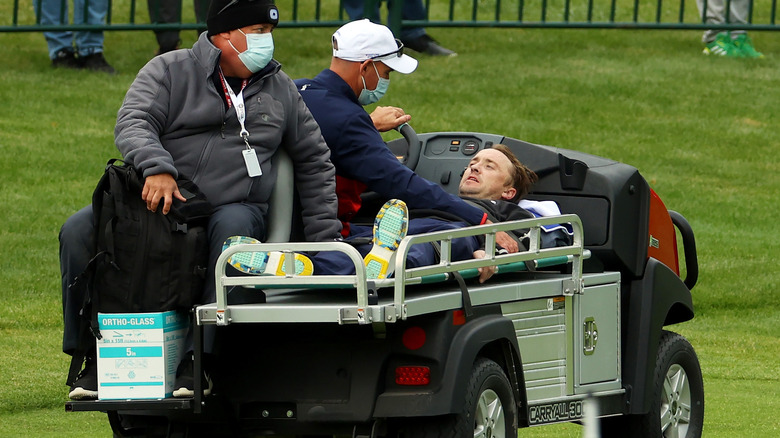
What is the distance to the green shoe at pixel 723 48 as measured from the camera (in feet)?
65.3

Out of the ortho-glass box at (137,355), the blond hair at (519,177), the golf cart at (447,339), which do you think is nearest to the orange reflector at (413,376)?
the golf cart at (447,339)

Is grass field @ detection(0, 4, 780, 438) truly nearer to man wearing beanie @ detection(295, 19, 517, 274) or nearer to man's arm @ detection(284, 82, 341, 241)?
man wearing beanie @ detection(295, 19, 517, 274)

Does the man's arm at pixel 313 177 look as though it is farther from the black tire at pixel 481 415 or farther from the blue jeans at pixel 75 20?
the blue jeans at pixel 75 20

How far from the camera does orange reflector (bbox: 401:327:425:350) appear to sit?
5.74 metres

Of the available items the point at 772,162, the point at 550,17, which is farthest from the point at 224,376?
the point at 550,17

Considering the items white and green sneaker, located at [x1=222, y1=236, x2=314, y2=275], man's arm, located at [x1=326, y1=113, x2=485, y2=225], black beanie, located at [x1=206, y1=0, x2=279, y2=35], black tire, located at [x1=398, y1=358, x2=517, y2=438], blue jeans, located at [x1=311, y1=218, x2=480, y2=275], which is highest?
black beanie, located at [x1=206, y1=0, x2=279, y2=35]

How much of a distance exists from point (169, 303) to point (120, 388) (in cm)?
34

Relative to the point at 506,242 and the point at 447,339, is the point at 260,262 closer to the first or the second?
the point at 447,339

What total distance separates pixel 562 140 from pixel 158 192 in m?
10.6

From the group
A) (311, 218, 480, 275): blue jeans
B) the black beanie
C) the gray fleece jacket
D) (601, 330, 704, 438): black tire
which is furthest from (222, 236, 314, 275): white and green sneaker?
(601, 330, 704, 438): black tire

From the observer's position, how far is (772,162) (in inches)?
635

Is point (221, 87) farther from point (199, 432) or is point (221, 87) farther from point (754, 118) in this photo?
point (754, 118)

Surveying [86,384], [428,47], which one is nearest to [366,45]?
[86,384]

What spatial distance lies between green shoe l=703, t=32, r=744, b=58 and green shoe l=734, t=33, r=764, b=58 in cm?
4
